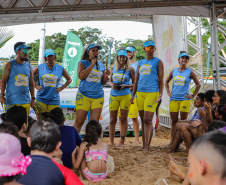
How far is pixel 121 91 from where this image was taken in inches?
211

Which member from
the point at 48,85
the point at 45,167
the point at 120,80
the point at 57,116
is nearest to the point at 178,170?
the point at 57,116

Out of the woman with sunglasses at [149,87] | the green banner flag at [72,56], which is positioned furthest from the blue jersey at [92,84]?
the green banner flag at [72,56]

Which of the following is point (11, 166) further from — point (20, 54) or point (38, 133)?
point (20, 54)

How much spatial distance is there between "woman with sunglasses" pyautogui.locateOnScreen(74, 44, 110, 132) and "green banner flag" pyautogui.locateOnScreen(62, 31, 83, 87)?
326 inches

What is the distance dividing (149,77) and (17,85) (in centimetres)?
221

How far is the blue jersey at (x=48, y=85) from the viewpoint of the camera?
4941mm

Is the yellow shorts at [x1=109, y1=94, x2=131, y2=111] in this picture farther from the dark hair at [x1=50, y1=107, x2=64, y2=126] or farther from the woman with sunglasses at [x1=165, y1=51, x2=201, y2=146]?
the dark hair at [x1=50, y1=107, x2=64, y2=126]

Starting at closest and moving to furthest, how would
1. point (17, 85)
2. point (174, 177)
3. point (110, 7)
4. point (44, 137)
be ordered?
point (44, 137) < point (174, 177) < point (17, 85) < point (110, 7)

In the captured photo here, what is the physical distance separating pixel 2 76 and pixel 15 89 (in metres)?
0.28

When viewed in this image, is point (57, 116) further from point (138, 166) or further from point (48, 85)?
point (48, 85)

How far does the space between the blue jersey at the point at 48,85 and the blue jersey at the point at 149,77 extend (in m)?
1.49

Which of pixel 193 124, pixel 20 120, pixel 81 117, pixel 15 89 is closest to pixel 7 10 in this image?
pixel 15 89

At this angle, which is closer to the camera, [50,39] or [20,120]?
[20,120]

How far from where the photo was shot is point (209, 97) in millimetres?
4277
